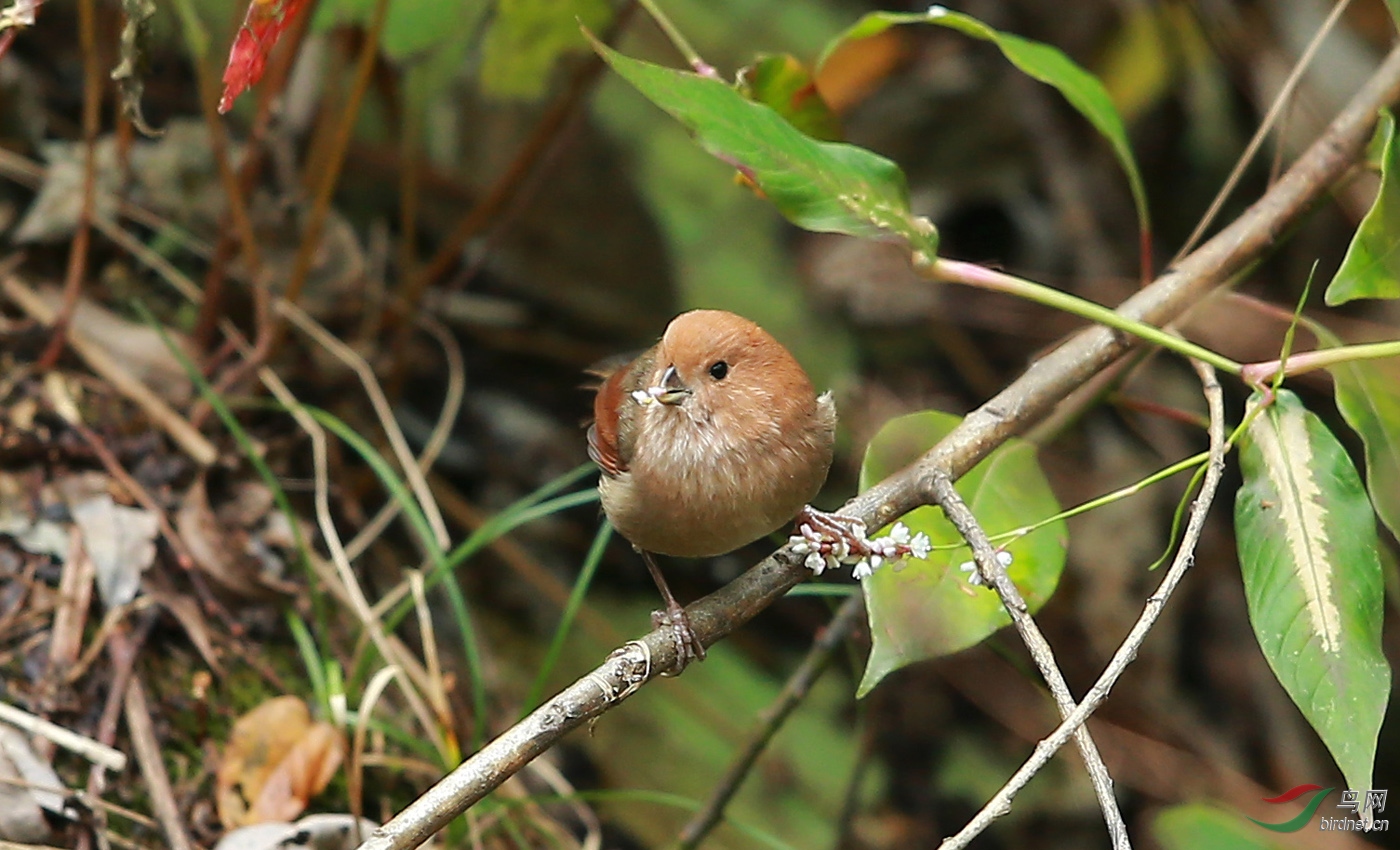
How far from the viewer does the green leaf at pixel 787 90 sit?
2041 millimetres

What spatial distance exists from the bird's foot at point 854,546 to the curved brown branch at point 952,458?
2.5 inches

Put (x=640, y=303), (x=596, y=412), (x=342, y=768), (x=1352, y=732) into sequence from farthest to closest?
(x=640, y=303) < (x=342, y=768) < (x=596, y=412) < (x=1352, y=732)

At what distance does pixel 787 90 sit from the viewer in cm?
207

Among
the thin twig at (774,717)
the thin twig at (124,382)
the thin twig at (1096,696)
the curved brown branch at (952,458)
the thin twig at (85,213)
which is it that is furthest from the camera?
the thin twig at (124,382)

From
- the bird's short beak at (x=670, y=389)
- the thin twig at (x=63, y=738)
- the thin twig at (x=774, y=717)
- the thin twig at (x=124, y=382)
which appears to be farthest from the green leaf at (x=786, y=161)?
the thin twig at (x=124, y=382)

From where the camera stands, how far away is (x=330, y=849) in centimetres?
214

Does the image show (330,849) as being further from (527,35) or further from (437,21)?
(527,35)

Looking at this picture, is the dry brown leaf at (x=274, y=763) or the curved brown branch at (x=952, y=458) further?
the dry brown leaf at (x=274, y=763)

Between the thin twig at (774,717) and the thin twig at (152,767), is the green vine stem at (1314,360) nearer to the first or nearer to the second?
the thin twig at (774,717)

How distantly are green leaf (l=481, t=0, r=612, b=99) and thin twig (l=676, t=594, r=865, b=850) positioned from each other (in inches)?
57.1

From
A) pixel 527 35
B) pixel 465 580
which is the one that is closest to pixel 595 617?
pixel 465 580

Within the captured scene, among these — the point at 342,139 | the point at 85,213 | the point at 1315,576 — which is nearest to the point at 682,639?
the point at 1315,576

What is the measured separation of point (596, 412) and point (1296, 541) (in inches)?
46.2

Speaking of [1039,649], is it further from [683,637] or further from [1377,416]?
[1377,416]
